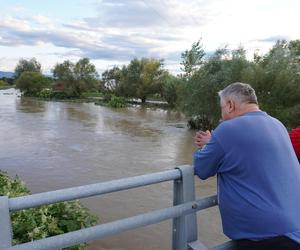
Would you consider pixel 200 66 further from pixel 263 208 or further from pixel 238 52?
pixel 263 208

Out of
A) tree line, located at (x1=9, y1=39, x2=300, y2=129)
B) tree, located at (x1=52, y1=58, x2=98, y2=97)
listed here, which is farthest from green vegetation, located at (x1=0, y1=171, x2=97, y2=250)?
tree, located at (x1=52, y1=58, x2=98, y2=97)

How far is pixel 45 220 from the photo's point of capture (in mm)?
3844

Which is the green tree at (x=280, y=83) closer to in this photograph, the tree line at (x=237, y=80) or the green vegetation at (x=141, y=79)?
the tree line at (x=237, y=80)

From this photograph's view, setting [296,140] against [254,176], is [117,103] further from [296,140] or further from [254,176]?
[254,176]

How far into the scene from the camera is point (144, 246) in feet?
19.7

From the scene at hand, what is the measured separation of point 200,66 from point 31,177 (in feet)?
53.1

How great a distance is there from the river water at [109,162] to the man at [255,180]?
150 inches

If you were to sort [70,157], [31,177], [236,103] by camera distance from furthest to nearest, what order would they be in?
[70,157] → [31,177] → [236,103]

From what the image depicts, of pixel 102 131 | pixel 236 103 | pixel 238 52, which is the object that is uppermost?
pixel 238 52

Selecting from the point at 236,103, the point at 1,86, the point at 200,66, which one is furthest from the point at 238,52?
the point at 1,86

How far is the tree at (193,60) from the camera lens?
25636 millimetres

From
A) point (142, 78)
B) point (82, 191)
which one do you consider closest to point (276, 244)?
point (82, 191)

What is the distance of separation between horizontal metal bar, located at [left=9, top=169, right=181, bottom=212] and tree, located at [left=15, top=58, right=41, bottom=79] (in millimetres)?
87273

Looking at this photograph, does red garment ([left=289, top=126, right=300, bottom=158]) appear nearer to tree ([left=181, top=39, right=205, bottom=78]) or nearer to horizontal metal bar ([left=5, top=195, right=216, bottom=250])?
horizontal metal bar ([left=5, top=195, right=216, bottom=250])
